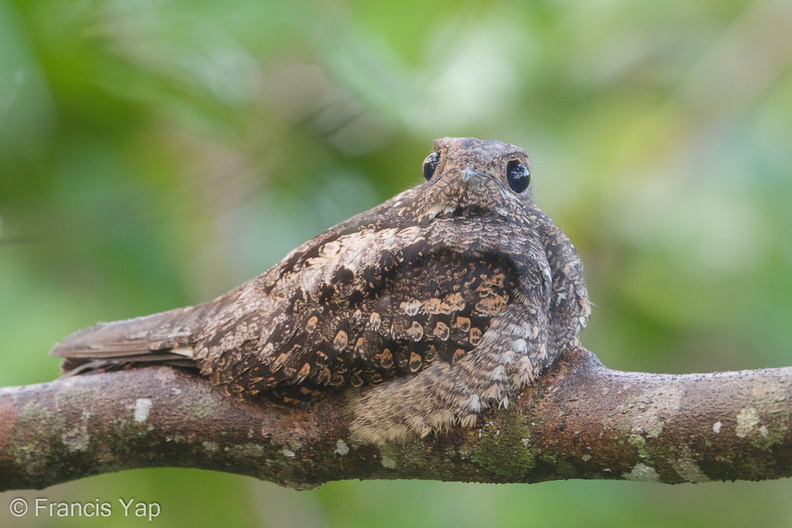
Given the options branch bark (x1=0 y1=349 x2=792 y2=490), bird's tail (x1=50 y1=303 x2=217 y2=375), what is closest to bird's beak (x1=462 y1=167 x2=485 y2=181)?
branch bark (x1=0 y1=349 x2=792 y2=490)

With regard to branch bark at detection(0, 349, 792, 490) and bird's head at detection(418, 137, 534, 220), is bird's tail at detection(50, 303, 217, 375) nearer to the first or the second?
branch bark at detection(0, 349, 792, 490)

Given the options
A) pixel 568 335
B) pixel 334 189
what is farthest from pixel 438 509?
pixel 568 335

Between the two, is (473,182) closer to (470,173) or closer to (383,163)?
(470,173)

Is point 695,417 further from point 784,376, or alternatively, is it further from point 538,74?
point 538,74

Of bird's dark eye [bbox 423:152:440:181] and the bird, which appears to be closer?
the bird

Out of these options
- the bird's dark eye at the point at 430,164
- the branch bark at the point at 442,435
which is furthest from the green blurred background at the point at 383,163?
the branch bark at the point at 442,435

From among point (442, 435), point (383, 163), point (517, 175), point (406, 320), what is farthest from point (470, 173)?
→ point (383, 163)
